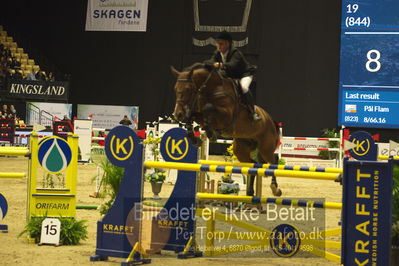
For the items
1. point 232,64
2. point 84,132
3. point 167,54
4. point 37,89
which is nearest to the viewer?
point 232,64

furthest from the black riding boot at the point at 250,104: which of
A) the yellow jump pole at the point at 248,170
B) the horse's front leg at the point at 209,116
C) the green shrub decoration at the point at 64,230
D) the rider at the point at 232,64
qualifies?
the green shrub decoration at the point at 64,230

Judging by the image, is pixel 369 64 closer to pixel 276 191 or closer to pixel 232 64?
pixel 276 191

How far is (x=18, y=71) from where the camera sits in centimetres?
2017

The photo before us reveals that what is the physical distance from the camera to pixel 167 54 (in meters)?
21.8

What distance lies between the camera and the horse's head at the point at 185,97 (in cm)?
561

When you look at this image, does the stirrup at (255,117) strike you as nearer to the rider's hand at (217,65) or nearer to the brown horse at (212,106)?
the brown horse at (212,106)

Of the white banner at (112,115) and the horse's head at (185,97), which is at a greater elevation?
the white banner at (112,115)

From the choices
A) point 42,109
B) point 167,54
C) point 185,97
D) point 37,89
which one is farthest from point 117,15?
point 185,97

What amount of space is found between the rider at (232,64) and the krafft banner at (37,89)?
13544mm

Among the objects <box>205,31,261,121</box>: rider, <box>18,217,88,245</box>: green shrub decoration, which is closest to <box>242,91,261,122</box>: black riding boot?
<box>205,31,261,121</box>: rider

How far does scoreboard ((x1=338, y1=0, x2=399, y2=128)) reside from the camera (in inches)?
679

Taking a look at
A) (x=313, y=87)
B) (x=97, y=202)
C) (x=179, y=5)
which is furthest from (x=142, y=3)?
(x=97, y=202)

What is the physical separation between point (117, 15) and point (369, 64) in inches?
321

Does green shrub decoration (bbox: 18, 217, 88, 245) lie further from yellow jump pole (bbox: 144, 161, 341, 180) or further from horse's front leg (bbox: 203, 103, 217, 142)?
horse's front leg (bbox: 203, 103, 217, 142)
